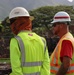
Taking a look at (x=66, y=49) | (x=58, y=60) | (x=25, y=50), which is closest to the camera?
(x=25, y=50)

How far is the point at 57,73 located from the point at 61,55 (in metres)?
0.30

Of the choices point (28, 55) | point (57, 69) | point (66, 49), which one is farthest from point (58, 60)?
point (28, 55)

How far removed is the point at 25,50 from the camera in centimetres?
432

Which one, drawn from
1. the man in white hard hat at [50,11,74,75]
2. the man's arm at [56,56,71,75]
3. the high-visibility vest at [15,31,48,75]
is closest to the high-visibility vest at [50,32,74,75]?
the man in white hard hat at [50,11,74,75]

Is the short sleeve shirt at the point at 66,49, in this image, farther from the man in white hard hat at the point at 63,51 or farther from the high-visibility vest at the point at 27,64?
the high-visibility vest at the point at 27,64

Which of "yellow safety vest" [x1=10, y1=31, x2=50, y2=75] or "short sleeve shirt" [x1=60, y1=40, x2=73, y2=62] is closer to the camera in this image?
"yellow safety vest" [x1=10, y1=31, x2=50, y2=75]

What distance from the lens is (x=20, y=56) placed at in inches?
169

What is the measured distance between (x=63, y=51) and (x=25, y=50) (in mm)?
771

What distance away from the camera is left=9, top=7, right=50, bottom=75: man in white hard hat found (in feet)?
14.0

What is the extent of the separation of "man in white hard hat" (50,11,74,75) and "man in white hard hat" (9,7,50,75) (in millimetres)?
366

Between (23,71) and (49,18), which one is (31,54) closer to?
(23,71)

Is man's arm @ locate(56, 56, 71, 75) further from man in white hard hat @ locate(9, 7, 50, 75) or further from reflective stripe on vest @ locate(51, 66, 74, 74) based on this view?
man in white hard hat @ locate(9, 7, 50, 75)

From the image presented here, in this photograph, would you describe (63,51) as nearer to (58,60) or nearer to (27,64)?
(58,60)

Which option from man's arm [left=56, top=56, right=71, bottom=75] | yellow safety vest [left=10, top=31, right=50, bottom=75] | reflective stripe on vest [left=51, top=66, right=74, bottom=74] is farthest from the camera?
reflective stripe on vest [left=51, top=66, right=74, bottom=74]
